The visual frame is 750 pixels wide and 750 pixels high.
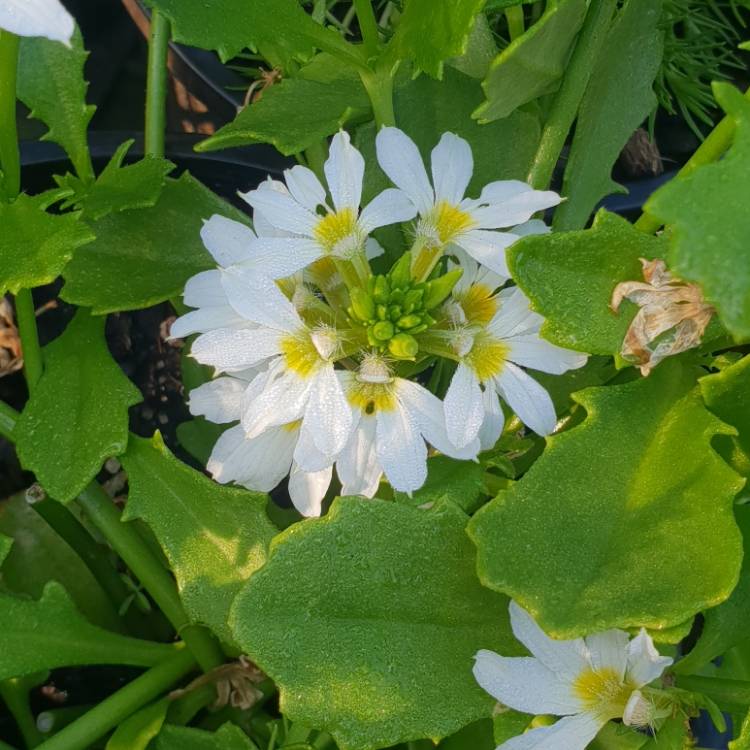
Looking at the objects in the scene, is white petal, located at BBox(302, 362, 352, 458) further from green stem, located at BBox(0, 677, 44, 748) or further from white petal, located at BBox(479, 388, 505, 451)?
green stem, located at BBox(0, 677, 44, 748)

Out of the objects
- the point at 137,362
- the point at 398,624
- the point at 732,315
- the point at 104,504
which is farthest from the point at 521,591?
the point at 137,362

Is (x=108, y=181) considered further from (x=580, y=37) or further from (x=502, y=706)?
(x=502, y=706)

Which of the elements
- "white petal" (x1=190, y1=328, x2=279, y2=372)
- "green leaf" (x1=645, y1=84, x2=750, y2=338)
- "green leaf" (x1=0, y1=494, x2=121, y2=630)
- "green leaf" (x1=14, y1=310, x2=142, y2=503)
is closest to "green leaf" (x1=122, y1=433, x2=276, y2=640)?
"green leaf" (x1=14, y1=310, x2=142, y2=503)

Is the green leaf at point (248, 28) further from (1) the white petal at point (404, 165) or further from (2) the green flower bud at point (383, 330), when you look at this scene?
(2) the green flower bud at point (383, 330)

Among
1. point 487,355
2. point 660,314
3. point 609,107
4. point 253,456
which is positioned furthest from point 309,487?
point 609,107

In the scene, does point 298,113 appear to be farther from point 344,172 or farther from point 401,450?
point 401,450

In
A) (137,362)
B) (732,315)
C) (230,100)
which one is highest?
(732,315)
